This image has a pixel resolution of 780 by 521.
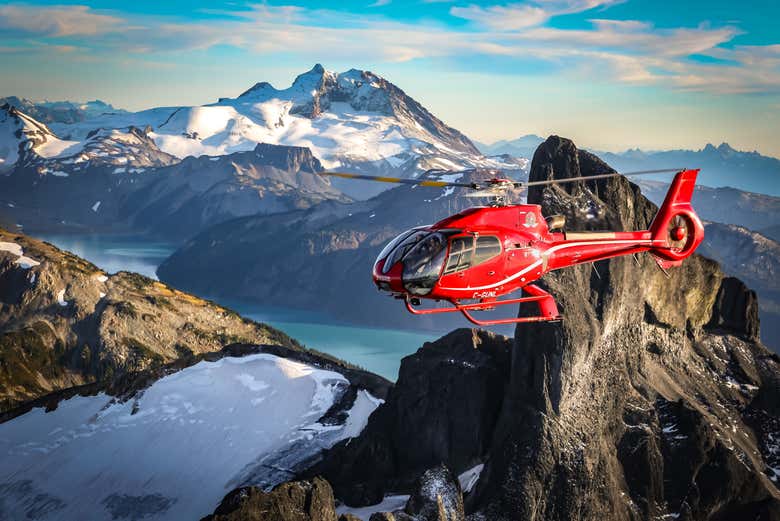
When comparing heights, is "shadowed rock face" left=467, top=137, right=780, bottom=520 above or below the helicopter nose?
below

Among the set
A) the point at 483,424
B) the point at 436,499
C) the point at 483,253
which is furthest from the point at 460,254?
the point at 483,424

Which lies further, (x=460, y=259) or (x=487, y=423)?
(x=487, y=423)

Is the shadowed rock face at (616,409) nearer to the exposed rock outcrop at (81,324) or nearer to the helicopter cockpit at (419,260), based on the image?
the helicopter cockpit at (419,260)

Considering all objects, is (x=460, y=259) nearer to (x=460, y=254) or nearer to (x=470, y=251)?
(x=460, y=254)

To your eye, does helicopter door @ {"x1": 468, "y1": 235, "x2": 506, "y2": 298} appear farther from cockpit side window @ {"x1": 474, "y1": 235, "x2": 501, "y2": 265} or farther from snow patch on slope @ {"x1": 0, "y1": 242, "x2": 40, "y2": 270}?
snow patch on slope @ {"x1": 0, "y1": 242, "x2": 40, "y2": 270}

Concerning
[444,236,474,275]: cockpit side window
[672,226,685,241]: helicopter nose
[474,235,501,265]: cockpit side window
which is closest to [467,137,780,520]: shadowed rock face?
[672,226,685,241]: helicopter nose

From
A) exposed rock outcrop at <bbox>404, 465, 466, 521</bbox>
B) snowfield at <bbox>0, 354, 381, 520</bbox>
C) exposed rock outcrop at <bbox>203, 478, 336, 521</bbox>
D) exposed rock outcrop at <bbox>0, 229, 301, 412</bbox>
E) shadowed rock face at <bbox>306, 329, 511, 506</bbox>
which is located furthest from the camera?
exposed rock outcrop at <bbox>0, 229, 301, 412</bbox>

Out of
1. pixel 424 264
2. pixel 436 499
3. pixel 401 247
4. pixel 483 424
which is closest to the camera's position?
pixel 424 264
